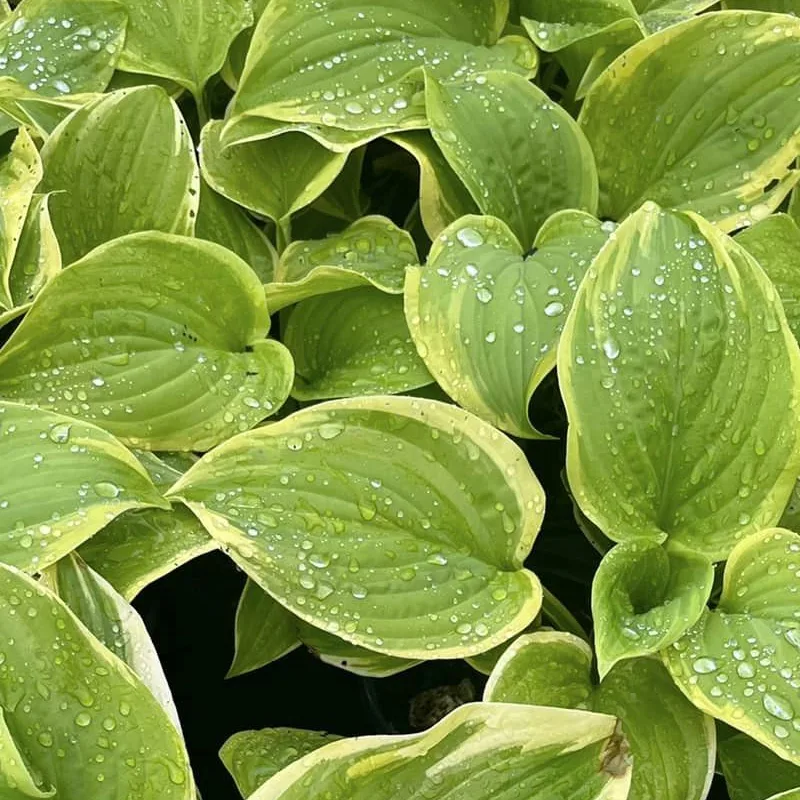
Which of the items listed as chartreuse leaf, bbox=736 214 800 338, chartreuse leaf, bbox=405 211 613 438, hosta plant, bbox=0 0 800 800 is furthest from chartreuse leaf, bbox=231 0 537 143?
chartreuse leaf, bbox=736 214 800 338

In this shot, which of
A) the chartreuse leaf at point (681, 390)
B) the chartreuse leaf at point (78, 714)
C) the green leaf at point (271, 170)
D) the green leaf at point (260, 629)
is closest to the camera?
the chartreuse leaf at point (78, 714)

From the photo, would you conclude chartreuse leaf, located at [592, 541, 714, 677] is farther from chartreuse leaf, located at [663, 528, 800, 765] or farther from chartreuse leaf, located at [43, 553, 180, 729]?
chartreuse leaf, located at [43, 553, 180, 729]

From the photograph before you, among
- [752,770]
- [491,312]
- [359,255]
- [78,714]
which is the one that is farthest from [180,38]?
[752,770]

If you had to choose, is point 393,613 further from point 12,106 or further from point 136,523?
point 12,106

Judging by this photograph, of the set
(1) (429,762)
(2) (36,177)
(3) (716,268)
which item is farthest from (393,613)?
(2) (36,177)

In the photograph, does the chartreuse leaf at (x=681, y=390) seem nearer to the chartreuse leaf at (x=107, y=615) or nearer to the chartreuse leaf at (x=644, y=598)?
the chartreuse leaf at (x=644, y=598)

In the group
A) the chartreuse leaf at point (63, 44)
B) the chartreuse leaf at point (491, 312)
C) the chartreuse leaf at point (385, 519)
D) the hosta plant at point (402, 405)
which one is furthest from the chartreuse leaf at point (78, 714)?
the chartreuse leaf at point (63, 44)
